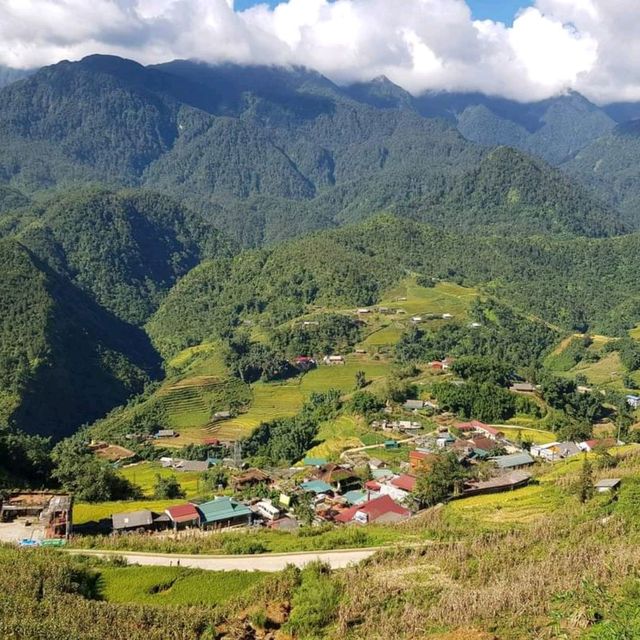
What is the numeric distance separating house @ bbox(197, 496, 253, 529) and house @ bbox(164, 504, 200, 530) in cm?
36

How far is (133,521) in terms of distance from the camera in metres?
31.9

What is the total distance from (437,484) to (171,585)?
17.2 metres

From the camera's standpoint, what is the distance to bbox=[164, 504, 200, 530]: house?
32.7m

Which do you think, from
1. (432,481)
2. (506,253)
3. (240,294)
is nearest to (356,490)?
(432,481)

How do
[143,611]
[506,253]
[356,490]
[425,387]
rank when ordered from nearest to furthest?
1. [143,611]
2. [356,490]
3. [425,387]
4. [506,253]

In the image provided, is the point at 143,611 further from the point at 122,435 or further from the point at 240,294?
the point at 240,294

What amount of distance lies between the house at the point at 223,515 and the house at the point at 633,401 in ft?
156

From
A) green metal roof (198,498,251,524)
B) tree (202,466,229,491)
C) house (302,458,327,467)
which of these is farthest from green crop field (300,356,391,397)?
green metal roof (198,498,251,524)

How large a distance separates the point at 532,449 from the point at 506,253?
300 feet

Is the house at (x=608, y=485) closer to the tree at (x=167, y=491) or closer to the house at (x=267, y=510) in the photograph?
the house at (x=267, y=510)

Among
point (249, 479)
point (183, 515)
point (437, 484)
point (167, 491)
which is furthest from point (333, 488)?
point (183, 515)

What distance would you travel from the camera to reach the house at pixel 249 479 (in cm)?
4375

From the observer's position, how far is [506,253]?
5315 inches

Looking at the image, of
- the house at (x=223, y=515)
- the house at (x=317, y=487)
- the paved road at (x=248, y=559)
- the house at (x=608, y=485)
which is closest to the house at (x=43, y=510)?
the paved road at (x=248, y=559)
